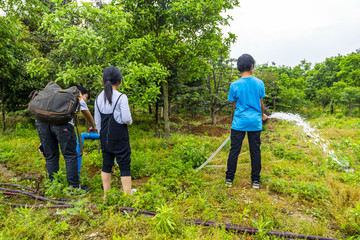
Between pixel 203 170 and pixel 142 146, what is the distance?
8.25ft

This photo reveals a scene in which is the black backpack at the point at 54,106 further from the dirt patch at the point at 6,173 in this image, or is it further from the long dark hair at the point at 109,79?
the dirt patch at the point at 6,173

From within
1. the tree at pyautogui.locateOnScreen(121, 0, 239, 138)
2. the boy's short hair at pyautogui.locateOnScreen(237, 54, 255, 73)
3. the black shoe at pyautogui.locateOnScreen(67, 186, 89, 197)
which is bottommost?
the black shoe at pyautogui.locateOnScreen(67, 186, 89, 197)

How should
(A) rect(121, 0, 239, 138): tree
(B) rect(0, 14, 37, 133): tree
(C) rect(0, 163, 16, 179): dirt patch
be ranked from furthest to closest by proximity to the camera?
(A) rect(121, 0, 239, 138): tree, (B) rect(0, 14, 37, 133): tree, (C) rect(0, 163, 16, 179): dirt patch

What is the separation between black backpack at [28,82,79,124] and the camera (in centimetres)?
272

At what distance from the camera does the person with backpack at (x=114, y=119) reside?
2611 mm

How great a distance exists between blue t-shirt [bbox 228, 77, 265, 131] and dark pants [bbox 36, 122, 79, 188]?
2595 mm

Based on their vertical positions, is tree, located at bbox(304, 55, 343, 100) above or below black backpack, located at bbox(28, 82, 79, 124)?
above

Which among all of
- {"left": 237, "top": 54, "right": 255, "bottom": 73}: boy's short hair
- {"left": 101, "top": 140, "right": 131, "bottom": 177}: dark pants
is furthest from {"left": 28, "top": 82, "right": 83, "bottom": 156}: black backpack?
{"left": 237, "top": 54, "right": 255, "bottom": 73}: boy's short hair

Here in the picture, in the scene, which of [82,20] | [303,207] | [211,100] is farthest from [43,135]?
[211,100]

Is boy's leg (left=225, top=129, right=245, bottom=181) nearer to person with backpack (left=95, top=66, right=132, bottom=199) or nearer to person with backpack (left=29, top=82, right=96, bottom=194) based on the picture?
person with backpack (left=95, top=66, right=132, bottom=199)

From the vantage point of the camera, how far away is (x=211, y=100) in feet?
38.7

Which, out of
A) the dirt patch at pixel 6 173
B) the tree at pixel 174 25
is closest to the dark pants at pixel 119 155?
the dirt patch at pixel 6 173

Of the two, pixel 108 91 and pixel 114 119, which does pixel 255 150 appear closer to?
pixel 114 119

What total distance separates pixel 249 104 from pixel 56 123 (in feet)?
9.56
